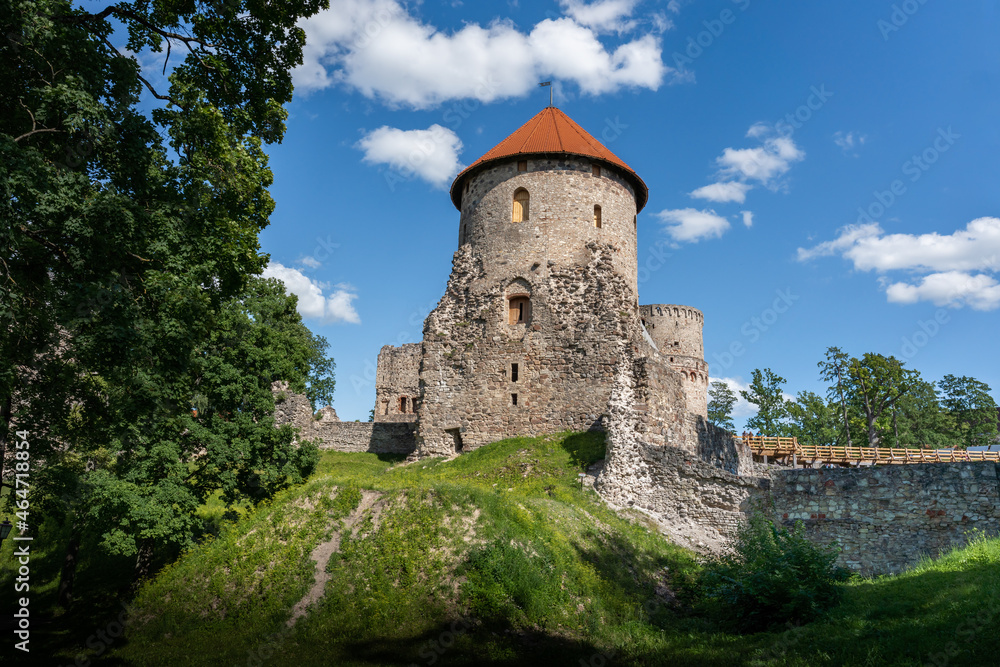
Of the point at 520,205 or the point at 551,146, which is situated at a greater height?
the point at 551,146

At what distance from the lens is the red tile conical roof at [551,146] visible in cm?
2405

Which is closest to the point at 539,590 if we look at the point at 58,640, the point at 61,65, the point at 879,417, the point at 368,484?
the point at 368,484

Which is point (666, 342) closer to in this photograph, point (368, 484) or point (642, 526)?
point (642, 526)

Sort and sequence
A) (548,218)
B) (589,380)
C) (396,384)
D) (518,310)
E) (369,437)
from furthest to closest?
1. (396,384)
2. (369,437)
3. (548,218)
4. (518,310)
5. (589,380)

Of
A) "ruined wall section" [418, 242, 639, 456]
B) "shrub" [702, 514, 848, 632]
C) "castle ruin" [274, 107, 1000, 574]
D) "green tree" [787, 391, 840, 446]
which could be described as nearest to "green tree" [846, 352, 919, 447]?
"green tree" [787, 391, 840, 446]

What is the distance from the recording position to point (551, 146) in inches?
949

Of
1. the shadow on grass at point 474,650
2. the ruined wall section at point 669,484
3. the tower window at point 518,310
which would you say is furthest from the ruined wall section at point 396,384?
the shadow on grass at point 474,650

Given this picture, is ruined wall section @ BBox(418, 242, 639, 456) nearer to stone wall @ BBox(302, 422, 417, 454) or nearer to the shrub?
stone wall @ BBox(302, 422, 417, 454)

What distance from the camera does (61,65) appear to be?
7.38 metres

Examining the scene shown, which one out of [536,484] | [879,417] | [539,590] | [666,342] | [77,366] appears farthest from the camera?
[879,417]

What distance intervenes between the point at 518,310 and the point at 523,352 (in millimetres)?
1786

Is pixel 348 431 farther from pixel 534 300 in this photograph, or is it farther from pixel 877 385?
pixel 877 385

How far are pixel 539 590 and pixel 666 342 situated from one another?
102 ft

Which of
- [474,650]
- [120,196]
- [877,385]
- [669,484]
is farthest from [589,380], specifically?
[877,385]
